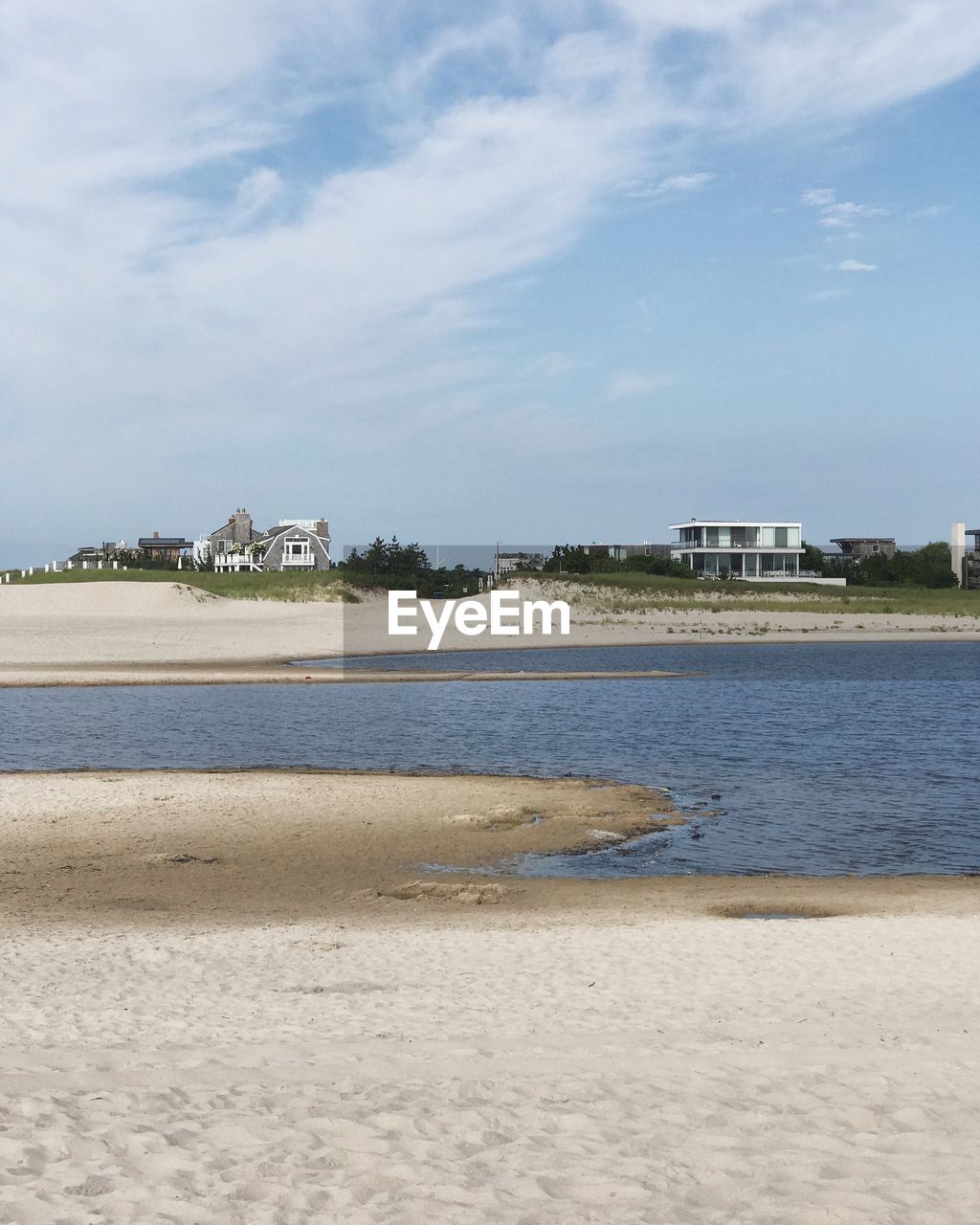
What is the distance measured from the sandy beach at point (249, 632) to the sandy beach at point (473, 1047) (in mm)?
35871

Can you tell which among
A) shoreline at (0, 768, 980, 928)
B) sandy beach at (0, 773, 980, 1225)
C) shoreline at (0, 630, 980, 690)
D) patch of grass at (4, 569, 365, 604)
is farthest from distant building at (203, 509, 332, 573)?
sandy beach at (0, 773, 980, 1225)

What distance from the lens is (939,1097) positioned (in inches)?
344

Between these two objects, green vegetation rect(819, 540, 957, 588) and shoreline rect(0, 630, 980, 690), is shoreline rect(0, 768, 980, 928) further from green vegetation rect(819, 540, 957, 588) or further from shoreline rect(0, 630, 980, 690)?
green vegetation rect(819, 540, 957, 588)

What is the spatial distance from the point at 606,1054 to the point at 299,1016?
2795 millimetres

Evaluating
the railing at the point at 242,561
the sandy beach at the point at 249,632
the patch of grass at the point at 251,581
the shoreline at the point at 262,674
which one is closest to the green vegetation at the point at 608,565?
the sandy beach at the point at 249,632

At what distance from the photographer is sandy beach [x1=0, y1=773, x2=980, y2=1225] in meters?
7.20

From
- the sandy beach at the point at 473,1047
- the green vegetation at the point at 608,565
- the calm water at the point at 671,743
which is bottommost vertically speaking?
the calm water at the point at 671,743

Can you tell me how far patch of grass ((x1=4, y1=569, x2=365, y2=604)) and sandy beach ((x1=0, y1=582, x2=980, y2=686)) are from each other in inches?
82.6

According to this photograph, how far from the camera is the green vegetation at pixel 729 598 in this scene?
326ft

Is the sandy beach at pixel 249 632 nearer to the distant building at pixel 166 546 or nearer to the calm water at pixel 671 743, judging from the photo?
the calm water at pixel 671 743

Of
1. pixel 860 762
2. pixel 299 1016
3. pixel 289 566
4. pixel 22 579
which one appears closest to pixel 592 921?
pixel 299 1016

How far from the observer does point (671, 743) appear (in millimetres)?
34062

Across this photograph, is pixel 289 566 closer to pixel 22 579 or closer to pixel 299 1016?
pixel 22 579

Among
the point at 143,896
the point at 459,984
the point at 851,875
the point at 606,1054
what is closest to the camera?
the point at 606,1054
